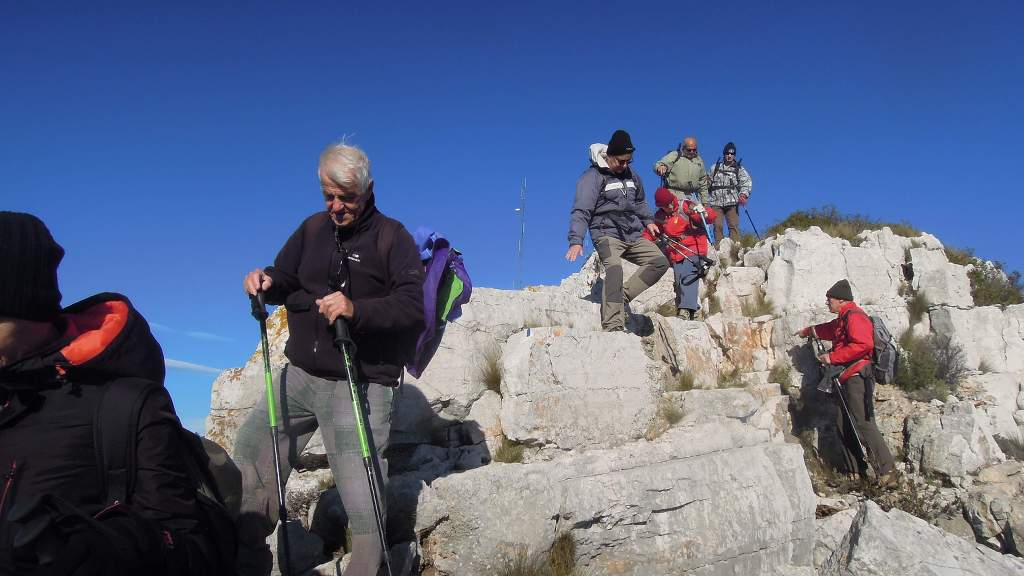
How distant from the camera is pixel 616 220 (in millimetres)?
8375

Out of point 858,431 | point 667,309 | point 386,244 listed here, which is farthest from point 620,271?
point 386,244

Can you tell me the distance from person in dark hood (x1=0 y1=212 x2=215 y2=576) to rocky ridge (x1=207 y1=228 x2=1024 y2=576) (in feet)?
8.86

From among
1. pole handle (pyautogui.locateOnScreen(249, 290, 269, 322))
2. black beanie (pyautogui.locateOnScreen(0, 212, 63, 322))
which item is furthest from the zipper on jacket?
pole handle (pyautogui.locateOnScreen(249, 290, 269, 322))

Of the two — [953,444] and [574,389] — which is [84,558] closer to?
[574,389]

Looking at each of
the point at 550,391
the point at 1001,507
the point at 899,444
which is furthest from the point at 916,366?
the point at 550,391

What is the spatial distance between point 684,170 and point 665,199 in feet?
10.1

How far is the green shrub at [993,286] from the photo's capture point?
511 inches

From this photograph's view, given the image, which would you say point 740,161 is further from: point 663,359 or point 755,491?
point 755,491

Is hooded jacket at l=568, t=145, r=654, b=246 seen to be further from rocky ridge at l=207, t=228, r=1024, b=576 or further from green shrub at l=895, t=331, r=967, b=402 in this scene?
green shrub at l=895, t=331, r=967, b=402

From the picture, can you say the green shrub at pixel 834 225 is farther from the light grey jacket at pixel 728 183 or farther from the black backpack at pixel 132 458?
the black backpack at pixel 132 458

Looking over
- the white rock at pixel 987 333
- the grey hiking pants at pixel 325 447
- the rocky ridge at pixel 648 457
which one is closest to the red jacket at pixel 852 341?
the rocky ridge at pixel 648 457

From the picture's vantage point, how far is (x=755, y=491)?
5758mm

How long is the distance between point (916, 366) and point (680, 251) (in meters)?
3.98

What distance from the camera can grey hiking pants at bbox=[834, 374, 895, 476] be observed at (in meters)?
8.50
